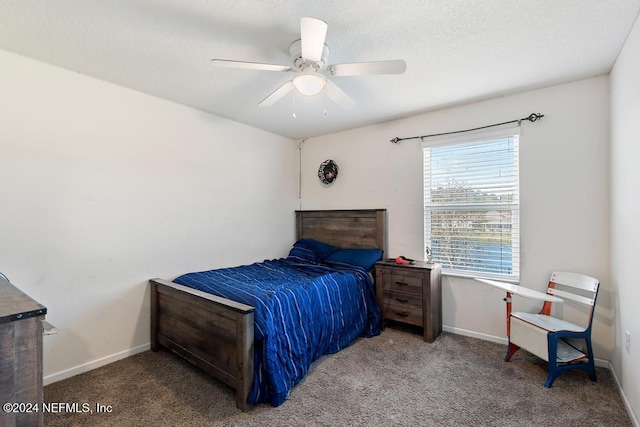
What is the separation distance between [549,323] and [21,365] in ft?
10.5

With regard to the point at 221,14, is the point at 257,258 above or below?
below

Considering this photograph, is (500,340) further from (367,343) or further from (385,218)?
(385,218)

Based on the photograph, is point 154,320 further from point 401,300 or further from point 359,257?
point 401,300

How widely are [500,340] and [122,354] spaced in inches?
138

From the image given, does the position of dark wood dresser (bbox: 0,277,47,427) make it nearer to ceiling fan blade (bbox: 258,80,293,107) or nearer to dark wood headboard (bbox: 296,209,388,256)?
ceiling fan blade (bbox: 258,80,293,107)

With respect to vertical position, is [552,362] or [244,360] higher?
[244,360]

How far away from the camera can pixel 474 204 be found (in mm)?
3080

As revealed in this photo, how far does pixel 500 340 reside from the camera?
288cm

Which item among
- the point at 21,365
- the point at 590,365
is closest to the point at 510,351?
the point at 590,365

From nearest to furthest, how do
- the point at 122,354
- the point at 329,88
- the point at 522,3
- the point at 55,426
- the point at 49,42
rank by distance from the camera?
the point at 522,3 < the point at 55,426 < the point at 49,42 < the point at 329,88 < the point at 122,354

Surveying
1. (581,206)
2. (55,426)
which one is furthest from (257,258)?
(581,206)

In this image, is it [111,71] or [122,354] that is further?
[122,354]

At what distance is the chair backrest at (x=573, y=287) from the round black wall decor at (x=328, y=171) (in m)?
2.60

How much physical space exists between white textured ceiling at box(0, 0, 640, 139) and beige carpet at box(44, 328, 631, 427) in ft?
7.85
